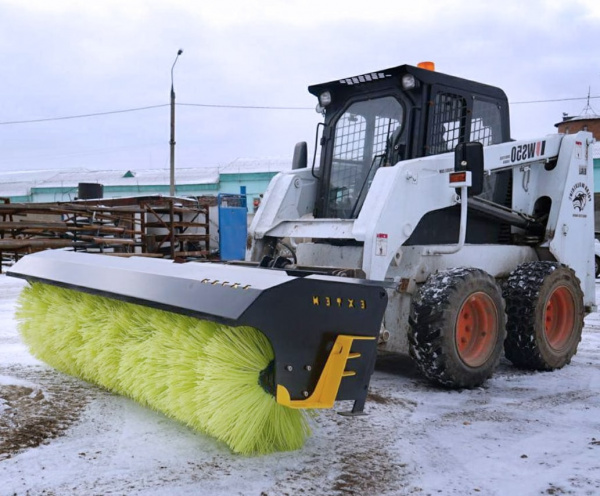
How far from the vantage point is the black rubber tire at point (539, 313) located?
5297 mm

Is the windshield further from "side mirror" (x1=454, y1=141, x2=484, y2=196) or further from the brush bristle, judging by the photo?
the brush bristle

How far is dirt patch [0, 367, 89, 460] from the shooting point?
3.50m

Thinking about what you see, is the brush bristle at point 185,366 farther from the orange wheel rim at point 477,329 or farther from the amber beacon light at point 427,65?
the amber beacon light at point 427,65

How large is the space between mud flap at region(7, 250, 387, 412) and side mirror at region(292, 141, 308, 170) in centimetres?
295

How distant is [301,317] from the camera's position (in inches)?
121

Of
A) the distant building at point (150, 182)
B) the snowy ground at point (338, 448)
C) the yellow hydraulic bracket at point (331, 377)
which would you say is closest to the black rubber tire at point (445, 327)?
the snowy ground at point (338, 448)

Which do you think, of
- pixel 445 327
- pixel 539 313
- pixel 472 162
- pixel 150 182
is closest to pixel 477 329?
pixel 445 327

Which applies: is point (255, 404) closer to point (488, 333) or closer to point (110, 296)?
point (110, 296)

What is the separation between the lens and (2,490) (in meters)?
2.83

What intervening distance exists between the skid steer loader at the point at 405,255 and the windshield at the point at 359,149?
0.01 meters

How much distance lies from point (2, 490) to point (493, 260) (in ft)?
13.2

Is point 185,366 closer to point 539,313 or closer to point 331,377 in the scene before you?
point 331,377

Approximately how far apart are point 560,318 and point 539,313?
55 centimetres

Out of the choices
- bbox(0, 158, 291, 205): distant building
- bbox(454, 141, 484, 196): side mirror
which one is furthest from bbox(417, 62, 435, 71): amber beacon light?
bbox(0, 158, 291, 205): distant building
